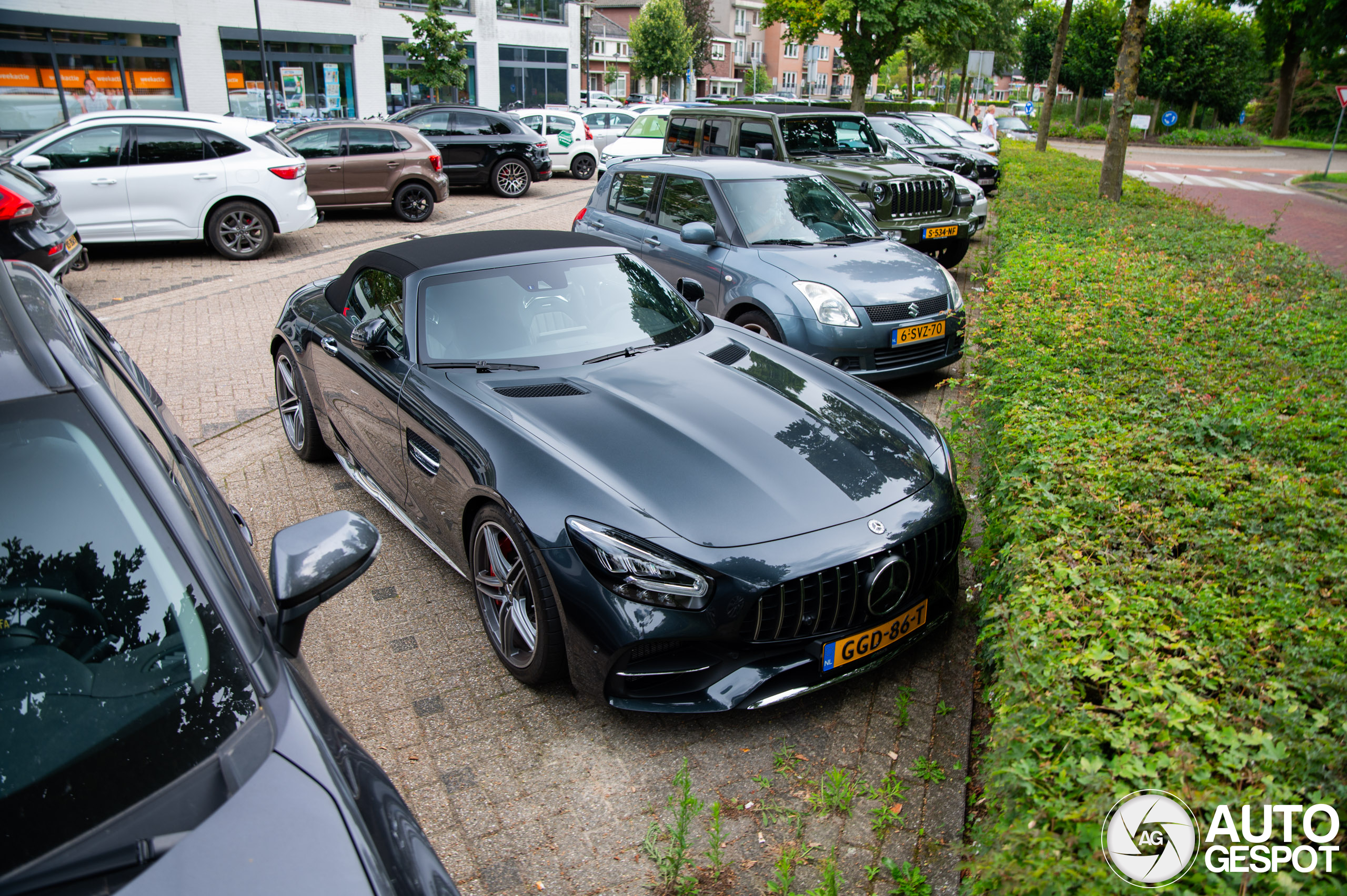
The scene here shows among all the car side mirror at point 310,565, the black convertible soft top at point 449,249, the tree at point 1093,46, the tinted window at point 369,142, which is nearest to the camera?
the car side mirror at point 310,565

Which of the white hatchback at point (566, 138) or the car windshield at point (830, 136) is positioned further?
the white hatchback at point (566, 138)

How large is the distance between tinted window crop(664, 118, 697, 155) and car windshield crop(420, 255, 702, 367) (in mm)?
7261

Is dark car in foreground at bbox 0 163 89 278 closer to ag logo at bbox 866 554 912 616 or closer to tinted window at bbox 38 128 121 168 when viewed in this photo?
tinted window at bbox 38 128 121 168

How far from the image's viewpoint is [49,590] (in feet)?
6.03

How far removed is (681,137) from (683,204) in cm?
440

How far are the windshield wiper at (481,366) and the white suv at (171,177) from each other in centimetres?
897

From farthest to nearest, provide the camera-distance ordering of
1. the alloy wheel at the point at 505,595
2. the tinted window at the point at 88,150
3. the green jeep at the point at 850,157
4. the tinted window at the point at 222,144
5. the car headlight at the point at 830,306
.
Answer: the tinted window at the point at 222,144, the tinted window at the point at 88,150, the green jeep at the point at 850,157, the car headlight at the point at 830,306, the alloy wheel at the point at 505,595

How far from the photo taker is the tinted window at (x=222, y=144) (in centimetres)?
1125

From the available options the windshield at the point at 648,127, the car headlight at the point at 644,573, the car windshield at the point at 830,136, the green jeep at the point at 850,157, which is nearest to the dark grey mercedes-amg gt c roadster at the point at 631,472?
the car headlight at the point at 644,573

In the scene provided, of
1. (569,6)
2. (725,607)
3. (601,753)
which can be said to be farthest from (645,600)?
(569,6)

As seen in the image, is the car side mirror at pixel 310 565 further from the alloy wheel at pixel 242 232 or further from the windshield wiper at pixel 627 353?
the alloy wheel at pixel 242 232

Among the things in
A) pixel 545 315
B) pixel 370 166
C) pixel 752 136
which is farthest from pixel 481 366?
pixel 370 166

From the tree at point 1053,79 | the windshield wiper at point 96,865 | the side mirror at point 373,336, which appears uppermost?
the tree at point 1053,79

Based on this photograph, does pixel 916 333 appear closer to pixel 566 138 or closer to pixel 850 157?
pixel 850 157
